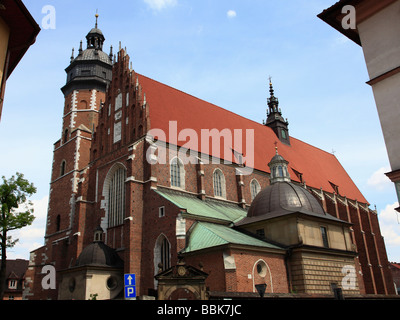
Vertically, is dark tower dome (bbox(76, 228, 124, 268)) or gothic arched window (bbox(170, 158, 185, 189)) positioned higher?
gothic arched window (bbox(170, 158, 185, 189))

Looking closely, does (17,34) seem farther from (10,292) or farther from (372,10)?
(10,292)

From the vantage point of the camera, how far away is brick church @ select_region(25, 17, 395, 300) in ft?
62.0

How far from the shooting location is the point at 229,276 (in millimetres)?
16938

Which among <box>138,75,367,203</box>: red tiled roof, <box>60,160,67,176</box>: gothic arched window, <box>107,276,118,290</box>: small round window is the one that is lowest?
<box>107,276,118,290</box>: small round window

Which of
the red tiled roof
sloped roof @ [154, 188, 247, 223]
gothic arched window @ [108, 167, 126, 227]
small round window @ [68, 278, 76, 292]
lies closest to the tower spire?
the red tiled roof

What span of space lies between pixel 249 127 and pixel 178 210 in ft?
55.9

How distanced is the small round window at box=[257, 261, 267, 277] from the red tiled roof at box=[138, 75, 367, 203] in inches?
A: 385

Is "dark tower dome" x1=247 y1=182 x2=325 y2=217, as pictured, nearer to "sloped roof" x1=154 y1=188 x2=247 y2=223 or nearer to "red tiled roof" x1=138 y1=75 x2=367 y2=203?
"sloped roof" x1=154 y1=188 x2=247 y2=223

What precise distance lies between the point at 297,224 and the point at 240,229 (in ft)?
11.6

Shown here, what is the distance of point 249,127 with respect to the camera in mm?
34875

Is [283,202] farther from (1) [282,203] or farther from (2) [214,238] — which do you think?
(2) [214,238]

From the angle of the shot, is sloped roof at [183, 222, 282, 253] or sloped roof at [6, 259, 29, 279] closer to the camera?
sloped roof at [183, 222, 282, 253]
